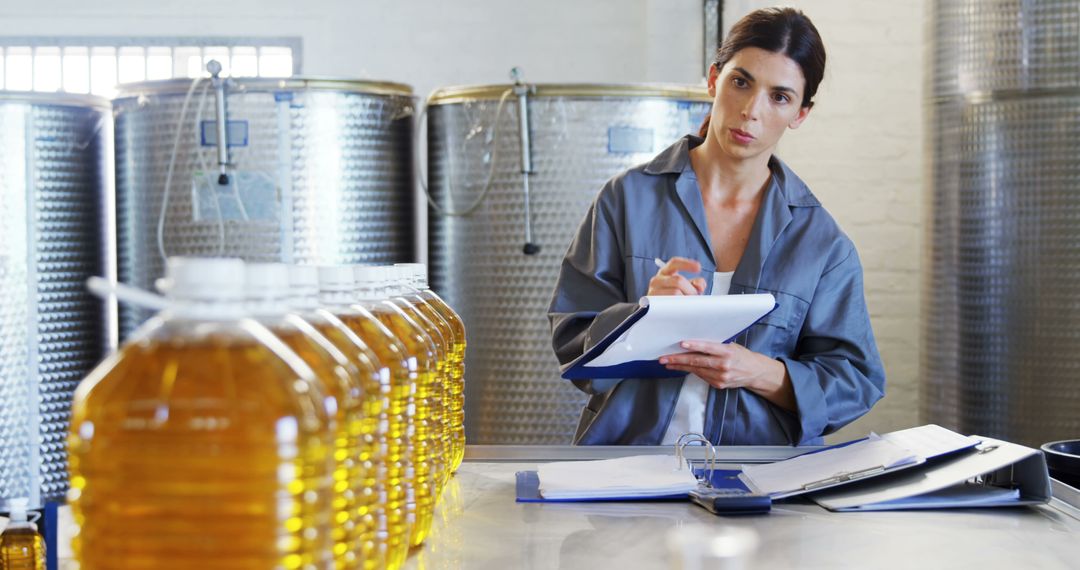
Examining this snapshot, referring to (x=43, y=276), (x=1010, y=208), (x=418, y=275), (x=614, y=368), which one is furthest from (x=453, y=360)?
(x=43, y=276)

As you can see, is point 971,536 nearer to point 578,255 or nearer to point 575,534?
point 575,534

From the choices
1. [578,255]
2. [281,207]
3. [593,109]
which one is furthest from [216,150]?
[578,255]

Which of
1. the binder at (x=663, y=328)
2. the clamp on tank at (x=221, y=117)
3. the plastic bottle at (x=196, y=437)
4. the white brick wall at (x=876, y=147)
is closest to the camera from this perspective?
the plastic bottle at (x=196, y=437)

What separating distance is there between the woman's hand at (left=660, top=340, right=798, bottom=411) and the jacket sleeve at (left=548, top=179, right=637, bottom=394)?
0.22 metres

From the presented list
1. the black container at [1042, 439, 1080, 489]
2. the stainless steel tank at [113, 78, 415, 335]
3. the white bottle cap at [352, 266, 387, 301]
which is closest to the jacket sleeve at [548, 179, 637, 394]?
the black container at [1042, 439, 1080, 489]

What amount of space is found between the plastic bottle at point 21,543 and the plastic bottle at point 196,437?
0.38 metres

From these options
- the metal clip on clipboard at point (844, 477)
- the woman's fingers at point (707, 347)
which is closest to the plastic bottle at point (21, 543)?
the metal clip on clipboard at point (844, 477)

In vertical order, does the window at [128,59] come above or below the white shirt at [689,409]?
above

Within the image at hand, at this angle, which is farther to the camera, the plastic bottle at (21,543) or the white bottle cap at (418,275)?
the white bottle cap at (418,275)

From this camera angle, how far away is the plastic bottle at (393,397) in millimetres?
823

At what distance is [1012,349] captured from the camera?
2.97 meters

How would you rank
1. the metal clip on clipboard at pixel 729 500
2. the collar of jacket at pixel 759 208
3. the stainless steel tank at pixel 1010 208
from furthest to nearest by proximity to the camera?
the stainless steel tank at pixel 1010 208, the collar of jacket at pixel 759 208, the metal clip on clipboard at pixel 729 500

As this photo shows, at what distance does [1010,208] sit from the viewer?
2.94 meters

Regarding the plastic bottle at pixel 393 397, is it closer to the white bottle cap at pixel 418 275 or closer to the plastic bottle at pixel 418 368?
the plastic bottle at pixel 418 368
